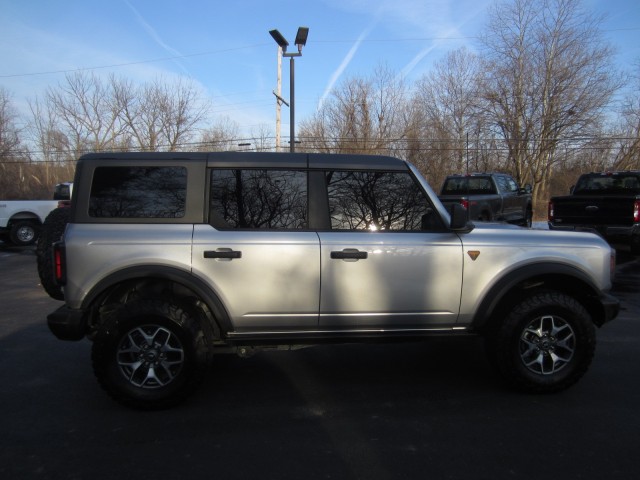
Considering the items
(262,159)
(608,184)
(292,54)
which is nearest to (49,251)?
(262,159)

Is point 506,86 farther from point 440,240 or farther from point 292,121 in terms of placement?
point 440,240

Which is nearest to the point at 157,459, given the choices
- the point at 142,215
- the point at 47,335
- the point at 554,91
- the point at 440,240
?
the point at 142,215

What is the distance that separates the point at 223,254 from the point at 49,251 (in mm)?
1624

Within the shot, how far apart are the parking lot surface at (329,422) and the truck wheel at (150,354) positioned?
17 centimetres

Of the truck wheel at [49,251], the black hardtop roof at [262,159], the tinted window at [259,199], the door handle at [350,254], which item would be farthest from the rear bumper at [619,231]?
the truck wheel at [49,251]

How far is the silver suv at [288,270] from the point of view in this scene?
3.42 m

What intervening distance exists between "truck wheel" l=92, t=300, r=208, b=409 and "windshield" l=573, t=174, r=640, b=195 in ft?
38.2

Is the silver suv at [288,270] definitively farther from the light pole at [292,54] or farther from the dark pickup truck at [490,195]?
the light pole at [292,54]

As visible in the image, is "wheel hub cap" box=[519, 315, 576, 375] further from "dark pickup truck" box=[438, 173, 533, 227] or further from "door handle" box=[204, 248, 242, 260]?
"dark pickup truck" box=[438, 173, 533, 227]

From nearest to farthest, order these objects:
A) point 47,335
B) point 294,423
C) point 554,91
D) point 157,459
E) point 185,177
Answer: point 157,459
point 294,423
point 185,177
point 47,335
point 554,91

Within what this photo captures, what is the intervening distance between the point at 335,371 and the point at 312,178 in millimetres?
1845

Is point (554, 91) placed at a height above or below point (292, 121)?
above

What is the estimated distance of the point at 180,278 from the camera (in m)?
3.41

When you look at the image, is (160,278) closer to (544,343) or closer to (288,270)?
(288,270)
